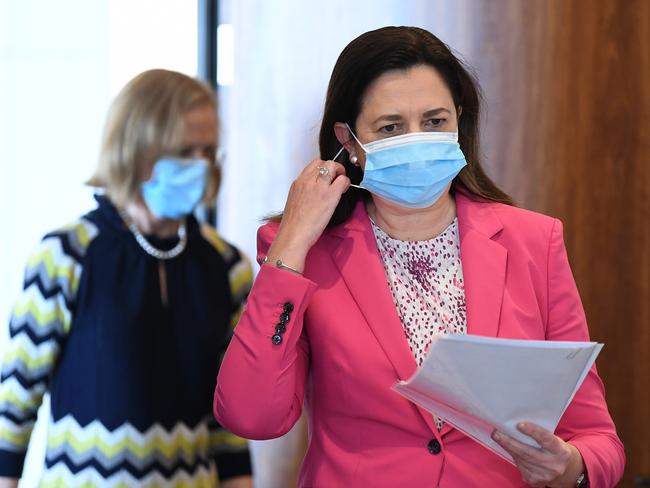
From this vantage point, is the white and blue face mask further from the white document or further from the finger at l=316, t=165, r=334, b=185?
the white document

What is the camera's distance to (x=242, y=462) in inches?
115

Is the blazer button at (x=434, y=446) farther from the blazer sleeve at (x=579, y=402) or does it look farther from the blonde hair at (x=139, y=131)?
the blonde hair at (x=139, y=131)

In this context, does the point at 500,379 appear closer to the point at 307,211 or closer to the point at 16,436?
the point at 307,211

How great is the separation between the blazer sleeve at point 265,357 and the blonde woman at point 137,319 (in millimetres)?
855

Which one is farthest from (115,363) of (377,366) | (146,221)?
(377,366)

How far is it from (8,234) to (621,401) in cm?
214

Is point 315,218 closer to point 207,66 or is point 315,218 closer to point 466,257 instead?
point 466,257

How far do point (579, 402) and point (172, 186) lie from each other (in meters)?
1.38

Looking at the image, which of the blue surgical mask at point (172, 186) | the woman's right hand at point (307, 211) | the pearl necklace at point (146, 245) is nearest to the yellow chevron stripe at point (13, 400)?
the pearl necklace at point (146, 245)

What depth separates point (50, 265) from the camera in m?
2.66

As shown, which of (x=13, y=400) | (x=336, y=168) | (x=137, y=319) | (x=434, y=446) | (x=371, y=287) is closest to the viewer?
(x=434, y=446)

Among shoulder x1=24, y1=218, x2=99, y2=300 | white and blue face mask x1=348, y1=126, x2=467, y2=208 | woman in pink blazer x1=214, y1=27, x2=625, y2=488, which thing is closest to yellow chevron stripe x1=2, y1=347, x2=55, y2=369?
shoulder x1=24, y1=218, x2=99, y2=300

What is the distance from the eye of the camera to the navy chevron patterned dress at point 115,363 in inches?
104

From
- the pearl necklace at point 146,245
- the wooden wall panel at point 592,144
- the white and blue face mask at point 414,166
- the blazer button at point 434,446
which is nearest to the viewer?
the blazer button at point 434,446
